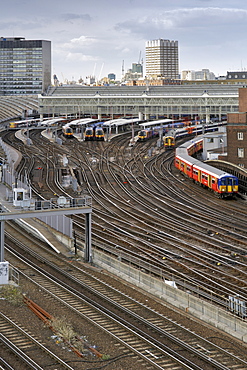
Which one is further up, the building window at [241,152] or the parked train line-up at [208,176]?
the building window at [241,152]

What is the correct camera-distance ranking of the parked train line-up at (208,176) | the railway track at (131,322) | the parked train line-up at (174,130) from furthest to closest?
the parked train line-up at (174,130) → the parked train line-up at (208,176) → the railway track at (131,322)

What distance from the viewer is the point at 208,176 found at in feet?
194

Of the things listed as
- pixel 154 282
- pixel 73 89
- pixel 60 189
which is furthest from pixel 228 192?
pixel 73 89

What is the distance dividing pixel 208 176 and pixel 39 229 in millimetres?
22182

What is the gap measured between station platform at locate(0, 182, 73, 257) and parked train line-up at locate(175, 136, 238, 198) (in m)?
18.6

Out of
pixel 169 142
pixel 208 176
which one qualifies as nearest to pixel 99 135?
pixel 169 142

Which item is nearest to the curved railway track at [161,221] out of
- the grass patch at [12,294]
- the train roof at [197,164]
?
the train roof at [197,164]

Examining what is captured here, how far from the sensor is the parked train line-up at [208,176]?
55656 millimetres

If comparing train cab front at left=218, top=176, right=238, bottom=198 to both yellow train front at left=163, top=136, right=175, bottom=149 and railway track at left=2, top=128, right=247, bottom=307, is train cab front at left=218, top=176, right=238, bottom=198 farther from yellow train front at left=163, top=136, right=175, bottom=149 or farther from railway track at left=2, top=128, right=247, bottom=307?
yellow train front at left=163, top=136, right=175, bottom=149

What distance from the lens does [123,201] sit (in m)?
56.4

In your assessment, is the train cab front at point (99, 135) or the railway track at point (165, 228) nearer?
the railway track at point (165, 228)

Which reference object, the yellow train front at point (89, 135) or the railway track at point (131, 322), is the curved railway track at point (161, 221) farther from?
the yellow train front at point (89, 135)

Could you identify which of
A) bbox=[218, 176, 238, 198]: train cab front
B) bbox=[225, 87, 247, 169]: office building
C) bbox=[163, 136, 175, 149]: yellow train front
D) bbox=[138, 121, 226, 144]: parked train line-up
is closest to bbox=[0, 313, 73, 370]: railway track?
bbox=[218, 176, 238, 198]: train cab front

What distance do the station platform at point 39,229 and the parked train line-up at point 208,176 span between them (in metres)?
18.6
